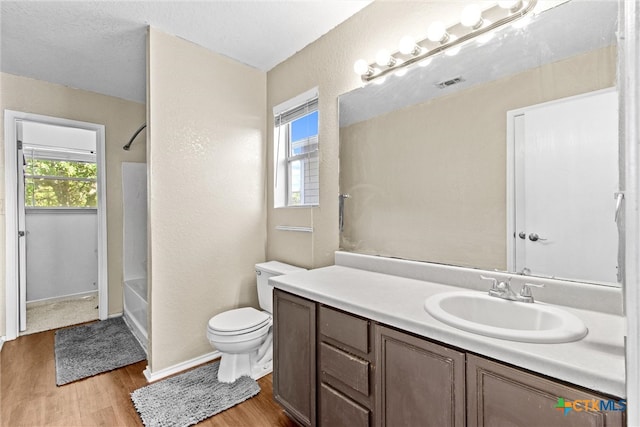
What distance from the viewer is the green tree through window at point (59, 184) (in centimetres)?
366

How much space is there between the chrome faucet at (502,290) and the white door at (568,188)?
14 centimetres

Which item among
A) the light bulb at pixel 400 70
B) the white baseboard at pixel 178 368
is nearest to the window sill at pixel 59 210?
the white baseboard at pixel 178 368

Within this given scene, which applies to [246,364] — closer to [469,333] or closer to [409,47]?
[469,333]

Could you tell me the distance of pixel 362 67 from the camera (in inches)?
70.5

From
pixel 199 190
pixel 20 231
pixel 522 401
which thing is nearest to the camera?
pixel 522 401

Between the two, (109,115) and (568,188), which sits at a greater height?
(109,115)

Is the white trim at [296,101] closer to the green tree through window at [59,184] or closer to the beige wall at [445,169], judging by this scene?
the beige wall at [445,169]

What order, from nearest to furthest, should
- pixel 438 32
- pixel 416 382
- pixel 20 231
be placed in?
1. pixel 416 382
2. pixel 438 32
3. pixel 20 231

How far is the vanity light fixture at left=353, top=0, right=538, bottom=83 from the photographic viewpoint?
1.25 m

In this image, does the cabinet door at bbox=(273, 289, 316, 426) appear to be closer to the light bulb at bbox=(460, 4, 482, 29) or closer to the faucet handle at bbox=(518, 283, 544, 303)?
the faucet handle at bbox=(518, 283, 544, 303)

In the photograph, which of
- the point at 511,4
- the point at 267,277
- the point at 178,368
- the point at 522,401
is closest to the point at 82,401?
the point at 178,368

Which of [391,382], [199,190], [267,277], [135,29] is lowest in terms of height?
[391,382]

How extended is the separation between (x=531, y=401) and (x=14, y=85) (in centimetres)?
418

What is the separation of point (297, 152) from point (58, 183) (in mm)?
3588
